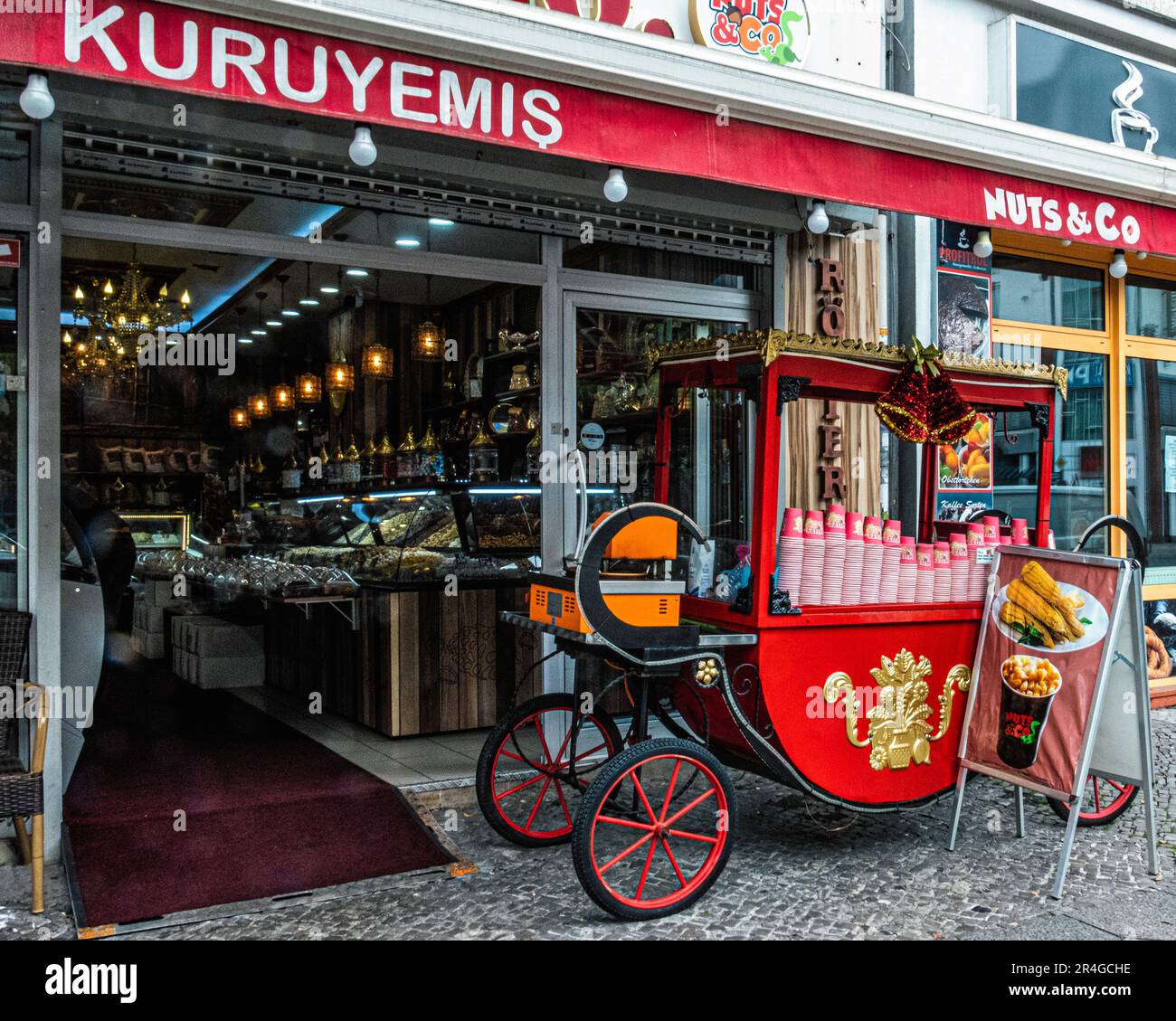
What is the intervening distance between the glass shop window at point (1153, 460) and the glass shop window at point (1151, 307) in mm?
253

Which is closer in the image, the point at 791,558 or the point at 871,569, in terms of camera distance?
the point at 791,558

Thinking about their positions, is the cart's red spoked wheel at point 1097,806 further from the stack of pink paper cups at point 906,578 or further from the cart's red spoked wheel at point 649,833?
the cart's red spoked wheel at point 649,833

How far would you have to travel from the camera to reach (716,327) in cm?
670

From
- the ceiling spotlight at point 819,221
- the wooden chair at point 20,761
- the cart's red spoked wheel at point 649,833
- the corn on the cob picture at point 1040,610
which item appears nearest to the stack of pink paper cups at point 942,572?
the corn on the cob picture at point 1040,610

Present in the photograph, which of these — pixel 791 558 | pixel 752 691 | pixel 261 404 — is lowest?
pixel 752 691

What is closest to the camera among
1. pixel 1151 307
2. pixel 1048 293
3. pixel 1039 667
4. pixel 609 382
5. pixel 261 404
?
pixel 1039 667

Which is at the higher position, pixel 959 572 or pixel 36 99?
pixel 36 99

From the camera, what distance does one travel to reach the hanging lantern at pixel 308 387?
10797 mm

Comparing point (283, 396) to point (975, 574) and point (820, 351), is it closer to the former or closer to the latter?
point (820, 351)

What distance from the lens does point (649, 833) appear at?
4.20 m

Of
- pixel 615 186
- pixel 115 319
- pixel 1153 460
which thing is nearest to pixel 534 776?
pixel 615 186

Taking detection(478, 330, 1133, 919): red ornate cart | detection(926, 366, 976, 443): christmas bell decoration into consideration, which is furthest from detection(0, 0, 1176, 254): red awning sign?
detection(926, 366, 976, 443): christmas bell decoration

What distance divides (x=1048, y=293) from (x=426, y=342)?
4887 millimetres

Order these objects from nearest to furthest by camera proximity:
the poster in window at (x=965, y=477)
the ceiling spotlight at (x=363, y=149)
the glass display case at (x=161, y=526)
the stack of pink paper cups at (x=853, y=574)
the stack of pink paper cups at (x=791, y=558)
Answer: the ceiling spotlight at (x=363, y=149)
the stack of pink paper cups at (x=791, y=558)
the stack of pink paper cups at (x=853, y=574)
the poster in window at (x=965, y=477)
the glass display case at (x=161, y=526)
